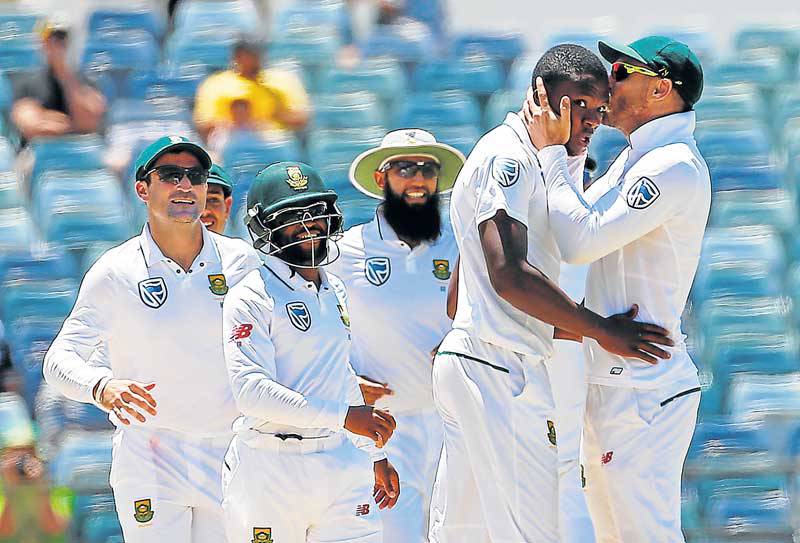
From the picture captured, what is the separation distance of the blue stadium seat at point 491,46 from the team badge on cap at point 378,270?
13.8 ft

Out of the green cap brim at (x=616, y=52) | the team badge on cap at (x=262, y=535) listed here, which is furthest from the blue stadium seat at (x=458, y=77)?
the team badge on cap at (x=262, y=535)

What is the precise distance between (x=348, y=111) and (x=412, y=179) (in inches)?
133

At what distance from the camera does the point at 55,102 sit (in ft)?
32.1

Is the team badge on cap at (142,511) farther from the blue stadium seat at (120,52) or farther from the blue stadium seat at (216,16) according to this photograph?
the blue stadium seat at (216,16)

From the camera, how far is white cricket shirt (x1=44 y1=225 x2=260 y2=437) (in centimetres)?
559

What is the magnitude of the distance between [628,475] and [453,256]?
195cm

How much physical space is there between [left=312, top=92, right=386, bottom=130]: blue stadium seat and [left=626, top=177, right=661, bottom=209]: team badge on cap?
5162 mm

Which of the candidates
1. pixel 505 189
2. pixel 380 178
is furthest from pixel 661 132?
pixel 380 178

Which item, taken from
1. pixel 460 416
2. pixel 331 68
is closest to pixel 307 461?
Answer: pixel 460 416

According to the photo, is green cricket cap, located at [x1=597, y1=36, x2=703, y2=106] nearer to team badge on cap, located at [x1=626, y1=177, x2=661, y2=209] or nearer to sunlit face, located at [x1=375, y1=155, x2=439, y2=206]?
team badge on cap, located at [x1=626, y1=177, x2=661, y2=209]

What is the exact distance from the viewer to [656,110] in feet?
16.4

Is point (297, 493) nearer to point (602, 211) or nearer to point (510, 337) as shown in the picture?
point (510, 337)

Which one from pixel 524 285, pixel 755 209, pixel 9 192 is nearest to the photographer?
pixel 524 285

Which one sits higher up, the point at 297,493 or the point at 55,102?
the point at 55,102
